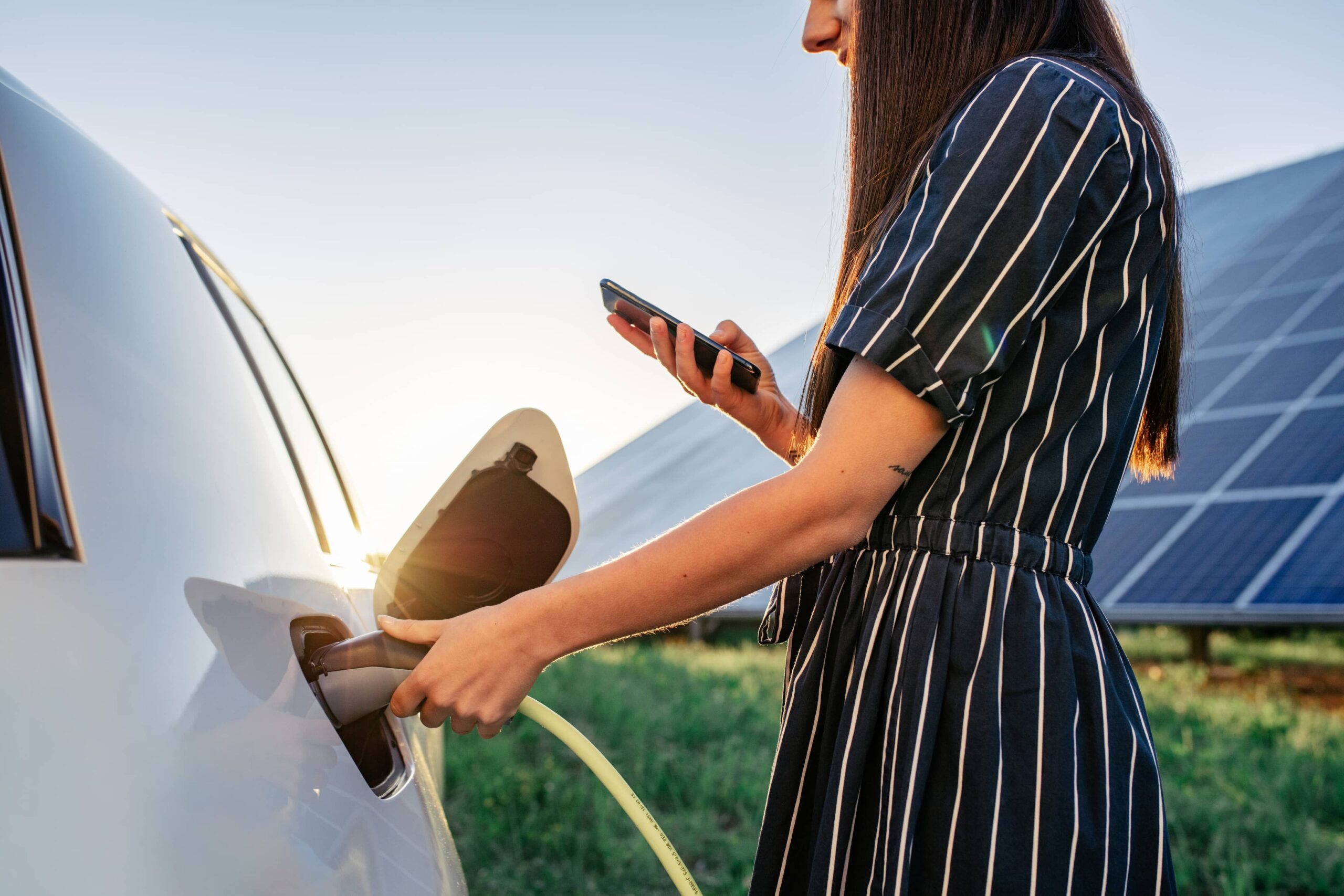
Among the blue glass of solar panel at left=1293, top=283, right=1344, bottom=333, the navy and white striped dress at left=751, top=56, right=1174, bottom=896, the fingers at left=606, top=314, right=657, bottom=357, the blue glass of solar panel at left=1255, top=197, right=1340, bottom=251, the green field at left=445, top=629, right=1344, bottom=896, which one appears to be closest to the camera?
the navy and white striped dress at left=751, top=56, right=1174, bottom=896

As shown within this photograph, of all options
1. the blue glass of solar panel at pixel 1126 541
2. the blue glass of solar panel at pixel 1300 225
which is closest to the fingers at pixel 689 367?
the blue glass of solar panel at pixel 1126 541

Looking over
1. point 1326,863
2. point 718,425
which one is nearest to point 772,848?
point 1326,863

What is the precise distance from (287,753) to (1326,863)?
318 centimetres

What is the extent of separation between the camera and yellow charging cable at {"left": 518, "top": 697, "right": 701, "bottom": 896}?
1.11m

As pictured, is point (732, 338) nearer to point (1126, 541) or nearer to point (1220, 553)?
point (1220, 553)

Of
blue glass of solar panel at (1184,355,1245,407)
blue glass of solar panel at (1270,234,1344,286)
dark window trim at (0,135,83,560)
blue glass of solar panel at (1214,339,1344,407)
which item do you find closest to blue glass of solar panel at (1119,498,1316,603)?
blue glass of solar panel at (1214,339,1344,407)

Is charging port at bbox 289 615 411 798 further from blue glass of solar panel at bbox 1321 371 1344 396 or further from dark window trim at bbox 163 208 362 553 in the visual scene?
blue glass of solar panel at bbox 1321 371 1344 396

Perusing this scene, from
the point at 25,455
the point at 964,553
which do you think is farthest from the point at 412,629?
the point at 964,553

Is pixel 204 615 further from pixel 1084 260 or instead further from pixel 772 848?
pixel 1084 260

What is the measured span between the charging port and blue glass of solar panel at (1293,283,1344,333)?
278 inches

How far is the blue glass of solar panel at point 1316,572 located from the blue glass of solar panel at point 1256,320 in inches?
84.2

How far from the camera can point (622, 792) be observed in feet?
3.75

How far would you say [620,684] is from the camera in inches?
213

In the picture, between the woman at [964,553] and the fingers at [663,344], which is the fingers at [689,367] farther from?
the woman at [964,553]
